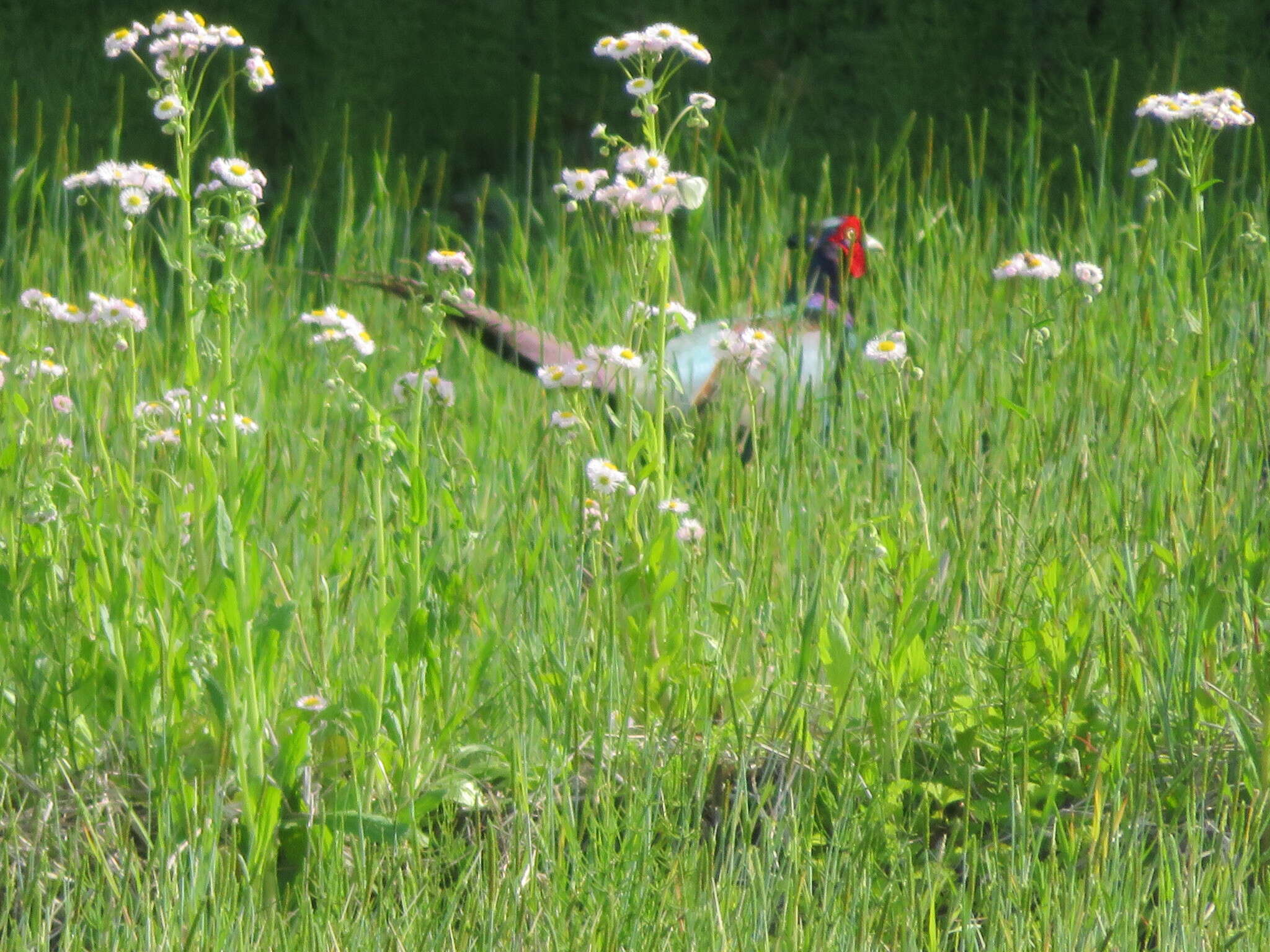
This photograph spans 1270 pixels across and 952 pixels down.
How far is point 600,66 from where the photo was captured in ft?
Answer: 19.3

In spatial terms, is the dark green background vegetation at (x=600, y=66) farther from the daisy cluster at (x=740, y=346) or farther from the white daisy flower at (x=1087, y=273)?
the daisy cluster at (x=740, y=346)

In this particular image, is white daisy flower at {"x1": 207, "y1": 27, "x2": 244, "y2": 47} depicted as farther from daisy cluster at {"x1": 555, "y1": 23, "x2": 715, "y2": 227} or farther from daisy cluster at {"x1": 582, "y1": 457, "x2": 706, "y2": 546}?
daisy cluster at {"x1": 582, "y1": 457, "x2": 706, "y2": 546}

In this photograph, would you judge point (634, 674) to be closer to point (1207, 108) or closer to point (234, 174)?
point (234, 174)

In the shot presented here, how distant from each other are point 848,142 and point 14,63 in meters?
3.11

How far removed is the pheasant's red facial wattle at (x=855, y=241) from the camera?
116 inches

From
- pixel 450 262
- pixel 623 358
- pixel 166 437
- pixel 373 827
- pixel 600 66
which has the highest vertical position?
pixel 600 66

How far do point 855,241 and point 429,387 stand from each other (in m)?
1.39

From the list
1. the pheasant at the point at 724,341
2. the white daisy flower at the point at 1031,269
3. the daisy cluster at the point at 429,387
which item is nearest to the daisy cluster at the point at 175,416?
the daisy cluster at the point at 429,387

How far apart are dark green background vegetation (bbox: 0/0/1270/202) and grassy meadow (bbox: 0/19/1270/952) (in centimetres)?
303

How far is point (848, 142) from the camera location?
218 inches

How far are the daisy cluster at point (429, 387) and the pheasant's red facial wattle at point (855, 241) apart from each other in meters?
1.16

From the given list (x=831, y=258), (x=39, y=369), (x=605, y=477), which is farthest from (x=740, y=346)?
(x=831, y=258)

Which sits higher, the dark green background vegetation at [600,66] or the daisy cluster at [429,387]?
the dark green background vegetation at [600,66]

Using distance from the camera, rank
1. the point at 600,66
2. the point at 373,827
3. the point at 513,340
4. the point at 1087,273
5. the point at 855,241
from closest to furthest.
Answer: the point at 373,827 → the point at 1087,273 → the point at 513,340 → the point at 855,241 → the point at 600,66
